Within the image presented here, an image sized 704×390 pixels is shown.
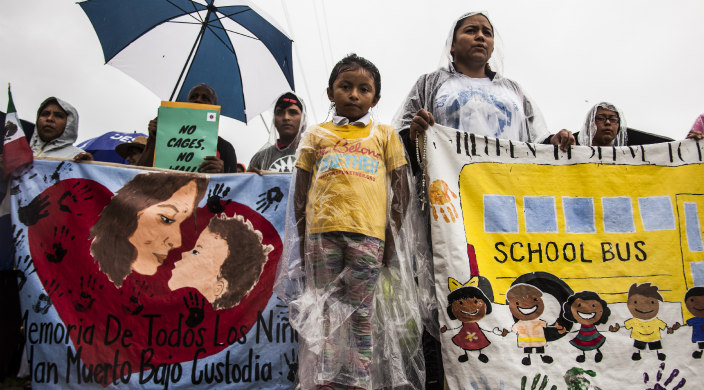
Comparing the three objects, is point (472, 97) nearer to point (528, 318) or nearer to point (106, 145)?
point (528, 318)

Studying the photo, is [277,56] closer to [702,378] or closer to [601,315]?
[601,315]

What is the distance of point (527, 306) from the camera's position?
2176 millimetres

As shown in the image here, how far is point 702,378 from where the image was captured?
83.4 inches

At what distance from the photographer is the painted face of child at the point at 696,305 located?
2.23 meters

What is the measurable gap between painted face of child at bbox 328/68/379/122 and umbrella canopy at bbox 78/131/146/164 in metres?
4.80

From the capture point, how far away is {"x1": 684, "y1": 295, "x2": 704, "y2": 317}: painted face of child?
223cm

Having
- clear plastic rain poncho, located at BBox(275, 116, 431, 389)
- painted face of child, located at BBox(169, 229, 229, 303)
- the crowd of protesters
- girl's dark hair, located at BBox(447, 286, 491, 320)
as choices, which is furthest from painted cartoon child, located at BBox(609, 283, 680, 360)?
painted face of child, located at BBox(169, 229, 229, 303)

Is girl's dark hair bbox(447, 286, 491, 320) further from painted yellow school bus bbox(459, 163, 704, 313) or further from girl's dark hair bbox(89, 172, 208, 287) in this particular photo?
girl's dark hair bbox(89, 172, 208, 287)

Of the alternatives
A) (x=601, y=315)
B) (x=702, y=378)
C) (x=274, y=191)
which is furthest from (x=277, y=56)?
(x=702, y=378)

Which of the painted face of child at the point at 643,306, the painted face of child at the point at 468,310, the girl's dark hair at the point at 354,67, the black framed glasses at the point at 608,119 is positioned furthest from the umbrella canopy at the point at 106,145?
the painted face of child at the point at 643,306

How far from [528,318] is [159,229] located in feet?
7.31

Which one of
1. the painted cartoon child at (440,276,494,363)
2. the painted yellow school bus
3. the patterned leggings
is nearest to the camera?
the patterned leggings

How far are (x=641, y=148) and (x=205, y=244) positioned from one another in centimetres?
270

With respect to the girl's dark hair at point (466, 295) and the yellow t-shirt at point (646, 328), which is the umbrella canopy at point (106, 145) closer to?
the girl's dark hair at point (466, 295)
